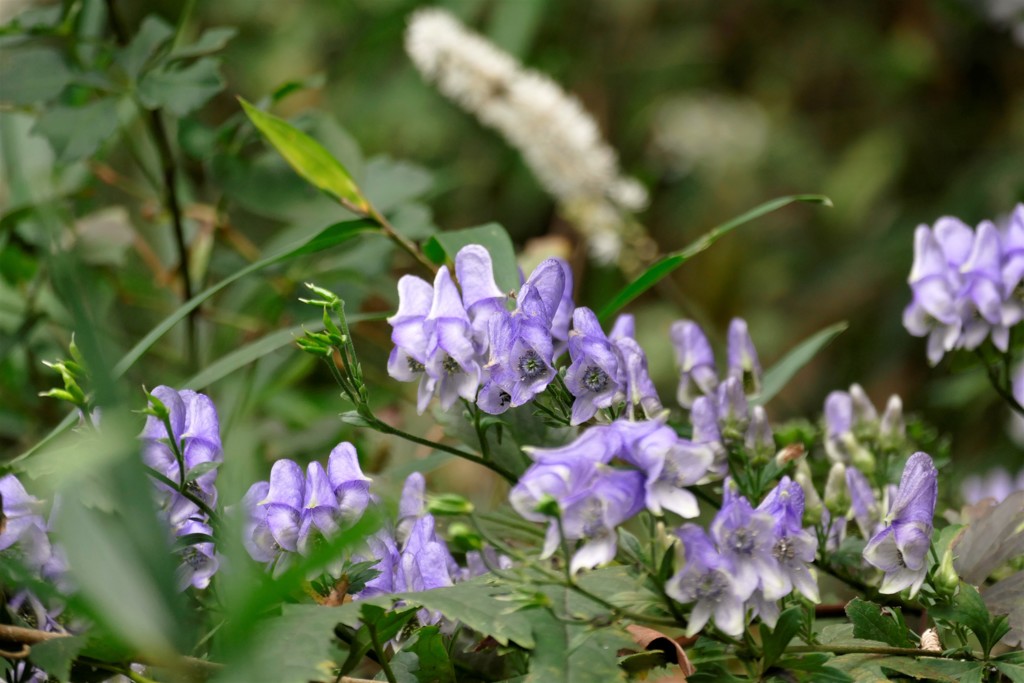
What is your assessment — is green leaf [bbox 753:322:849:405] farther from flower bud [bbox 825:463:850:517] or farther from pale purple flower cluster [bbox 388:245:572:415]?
pale purple flower cluster [bbox 388:245:572:415]

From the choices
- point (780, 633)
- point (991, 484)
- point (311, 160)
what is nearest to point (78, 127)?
point (311, 160)

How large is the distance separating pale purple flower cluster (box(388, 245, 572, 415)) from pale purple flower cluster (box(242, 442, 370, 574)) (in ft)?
0.15

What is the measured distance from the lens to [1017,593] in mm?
395

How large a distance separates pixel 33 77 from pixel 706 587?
52 cm

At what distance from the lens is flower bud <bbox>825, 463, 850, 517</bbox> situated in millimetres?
480

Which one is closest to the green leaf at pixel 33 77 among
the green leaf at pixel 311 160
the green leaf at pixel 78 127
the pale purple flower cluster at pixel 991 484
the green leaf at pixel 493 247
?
the green leaf at pixel 78 127

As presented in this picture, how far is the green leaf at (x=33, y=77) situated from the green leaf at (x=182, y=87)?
0.17ft

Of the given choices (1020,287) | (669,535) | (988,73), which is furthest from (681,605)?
(988,73)

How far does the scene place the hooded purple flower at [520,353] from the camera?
0.39 metres

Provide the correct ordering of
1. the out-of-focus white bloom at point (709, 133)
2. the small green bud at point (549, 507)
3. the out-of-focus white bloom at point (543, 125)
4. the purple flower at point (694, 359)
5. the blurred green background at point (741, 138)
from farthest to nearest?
the out-of-focus white bloom at point (709, 133)
the blurred green background at point (741, 138)
the out-of-focus white bloom at point (543, 125)
the purple flower at point (694, 359)
the small green bud at point (549, 507)

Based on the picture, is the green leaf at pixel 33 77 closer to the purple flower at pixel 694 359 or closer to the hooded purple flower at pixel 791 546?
the purple flower at pixel 694 359

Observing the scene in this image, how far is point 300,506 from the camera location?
414 millimetres

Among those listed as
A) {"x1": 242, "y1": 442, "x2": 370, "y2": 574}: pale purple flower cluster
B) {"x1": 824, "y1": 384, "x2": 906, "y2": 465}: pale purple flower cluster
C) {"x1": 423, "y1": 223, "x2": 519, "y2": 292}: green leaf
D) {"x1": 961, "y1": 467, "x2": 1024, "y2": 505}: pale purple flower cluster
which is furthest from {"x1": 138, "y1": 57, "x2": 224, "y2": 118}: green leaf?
{"x1": 961, "y1": 467, "x2": 1024, "y2": 505}: pale purple flower cluster

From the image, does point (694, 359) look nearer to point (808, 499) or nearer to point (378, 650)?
point (808, 499)
